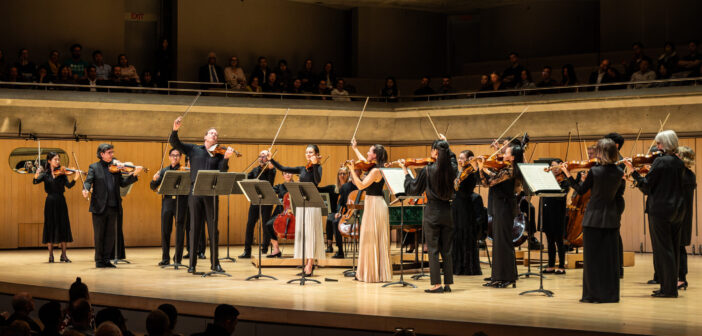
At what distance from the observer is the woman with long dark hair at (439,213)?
768 centimetres

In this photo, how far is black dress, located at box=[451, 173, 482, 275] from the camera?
918cm

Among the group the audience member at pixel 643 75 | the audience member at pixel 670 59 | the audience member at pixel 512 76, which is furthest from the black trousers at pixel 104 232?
the audience member at pixel 670 59

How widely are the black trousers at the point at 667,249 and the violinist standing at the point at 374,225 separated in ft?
8.83

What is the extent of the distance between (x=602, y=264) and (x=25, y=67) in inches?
409

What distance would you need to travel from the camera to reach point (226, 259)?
37.1ft

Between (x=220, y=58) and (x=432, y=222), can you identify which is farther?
(x=220, y=58)

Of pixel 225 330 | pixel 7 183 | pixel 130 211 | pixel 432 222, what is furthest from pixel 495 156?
pixel 7 183

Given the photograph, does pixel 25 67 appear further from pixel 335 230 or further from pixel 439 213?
pixel 439 213

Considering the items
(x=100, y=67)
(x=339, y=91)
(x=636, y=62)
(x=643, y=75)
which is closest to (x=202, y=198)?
(x=100, y=67)

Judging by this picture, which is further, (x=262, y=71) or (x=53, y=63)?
(x=262, y=71)

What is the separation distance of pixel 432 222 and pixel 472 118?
270 inches

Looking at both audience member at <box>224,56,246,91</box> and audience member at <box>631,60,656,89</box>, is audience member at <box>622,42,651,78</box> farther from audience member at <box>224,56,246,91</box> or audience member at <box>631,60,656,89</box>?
audience member at <box>224,56,246,91</box>

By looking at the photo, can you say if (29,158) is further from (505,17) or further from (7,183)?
(505,17)

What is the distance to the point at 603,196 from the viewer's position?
22.9 ft
